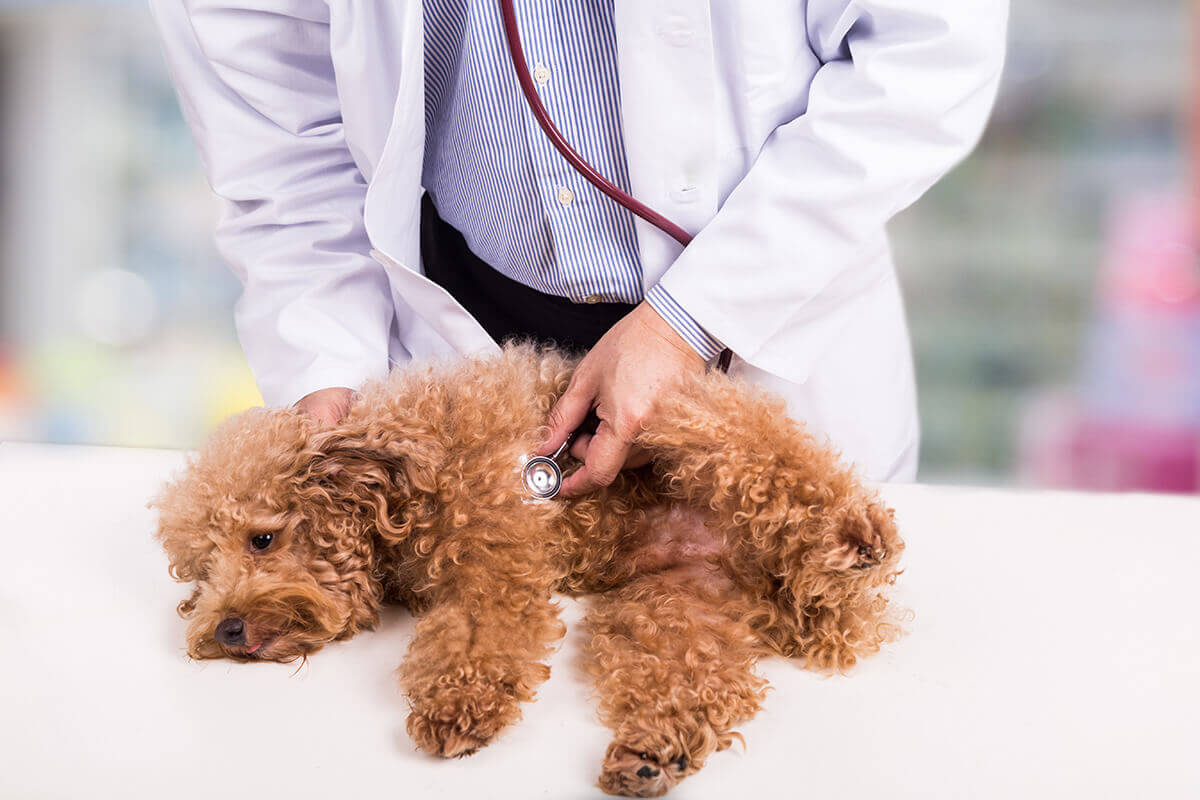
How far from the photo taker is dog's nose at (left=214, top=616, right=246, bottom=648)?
34.3 inches

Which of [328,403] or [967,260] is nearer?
[328,403]

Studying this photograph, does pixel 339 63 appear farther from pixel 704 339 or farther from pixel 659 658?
pixel 659 658

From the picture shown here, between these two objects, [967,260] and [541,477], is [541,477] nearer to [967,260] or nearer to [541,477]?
[541,477]

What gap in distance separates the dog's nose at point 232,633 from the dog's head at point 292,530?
0.01m

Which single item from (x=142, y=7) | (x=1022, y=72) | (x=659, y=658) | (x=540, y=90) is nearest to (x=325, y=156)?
(x=540, y=90)

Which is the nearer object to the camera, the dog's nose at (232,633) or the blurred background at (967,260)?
the dog's nose at (232,633)

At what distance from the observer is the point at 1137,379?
6.75ft

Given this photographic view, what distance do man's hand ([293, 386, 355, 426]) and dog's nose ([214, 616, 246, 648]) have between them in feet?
0.83

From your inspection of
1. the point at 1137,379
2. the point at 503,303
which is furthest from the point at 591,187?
the point at 1137,379

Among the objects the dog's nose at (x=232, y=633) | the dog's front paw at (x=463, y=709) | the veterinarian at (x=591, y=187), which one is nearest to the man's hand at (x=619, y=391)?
the veterinarian at (x=591, y=187)

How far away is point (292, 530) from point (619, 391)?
350mm

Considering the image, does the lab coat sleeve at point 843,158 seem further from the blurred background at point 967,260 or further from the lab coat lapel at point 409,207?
the blurred background at point 967,260

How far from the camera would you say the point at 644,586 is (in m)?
0.94

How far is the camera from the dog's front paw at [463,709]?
0.75m
